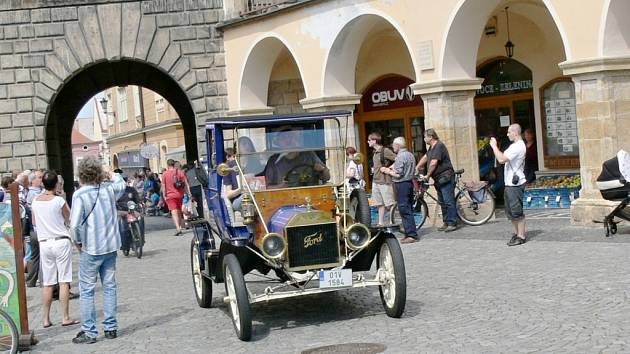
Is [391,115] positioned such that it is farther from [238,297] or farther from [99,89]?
[238,297]

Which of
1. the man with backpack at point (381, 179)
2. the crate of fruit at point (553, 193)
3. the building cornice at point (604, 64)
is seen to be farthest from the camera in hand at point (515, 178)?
the crate of fruit at point (553, 193)

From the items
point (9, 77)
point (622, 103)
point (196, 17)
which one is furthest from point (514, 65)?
point (9, 77)

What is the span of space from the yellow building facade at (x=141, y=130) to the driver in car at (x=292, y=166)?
2621 centimetres

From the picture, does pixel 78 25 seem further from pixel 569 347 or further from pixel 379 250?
pixel 569 347

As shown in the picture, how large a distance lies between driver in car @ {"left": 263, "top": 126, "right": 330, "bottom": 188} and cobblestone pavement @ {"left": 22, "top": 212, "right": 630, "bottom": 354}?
130cm

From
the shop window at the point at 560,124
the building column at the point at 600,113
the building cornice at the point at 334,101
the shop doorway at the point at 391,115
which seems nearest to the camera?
the building column at the point at 600,113

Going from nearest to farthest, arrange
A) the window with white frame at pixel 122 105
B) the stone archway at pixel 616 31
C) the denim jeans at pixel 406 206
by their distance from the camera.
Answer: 1. the stone archway at pixel 616 31
2. the denim jeans at pixel 406 206
3. the window with white frame at pixel 122 105

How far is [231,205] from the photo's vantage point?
9445 millimetres

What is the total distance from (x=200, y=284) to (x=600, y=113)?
6.53 metres

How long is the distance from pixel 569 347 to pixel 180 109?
80.8 feet

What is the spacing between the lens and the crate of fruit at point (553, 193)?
57.0ft

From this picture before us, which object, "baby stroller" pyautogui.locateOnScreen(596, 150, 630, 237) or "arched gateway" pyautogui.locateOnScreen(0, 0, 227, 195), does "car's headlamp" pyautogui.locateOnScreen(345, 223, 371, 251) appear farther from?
"arched gateway" pyautogui.locateOnScreen(0, 0, 227, 195)

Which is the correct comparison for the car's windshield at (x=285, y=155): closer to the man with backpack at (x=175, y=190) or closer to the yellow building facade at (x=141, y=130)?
the man with backpack at (x=175, y=190)

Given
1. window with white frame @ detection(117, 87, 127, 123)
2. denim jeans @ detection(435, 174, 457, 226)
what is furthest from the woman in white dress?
window with white frame @ detection(117, 87, 127, 123)
